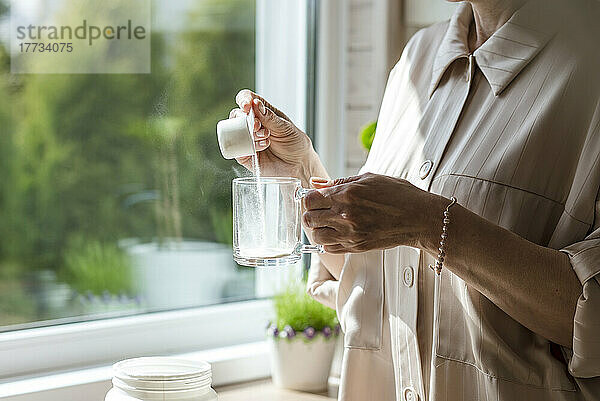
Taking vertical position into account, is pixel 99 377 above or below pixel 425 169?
below

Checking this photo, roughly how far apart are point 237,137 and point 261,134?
0.12m

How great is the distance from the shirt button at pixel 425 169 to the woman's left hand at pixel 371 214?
17 cm

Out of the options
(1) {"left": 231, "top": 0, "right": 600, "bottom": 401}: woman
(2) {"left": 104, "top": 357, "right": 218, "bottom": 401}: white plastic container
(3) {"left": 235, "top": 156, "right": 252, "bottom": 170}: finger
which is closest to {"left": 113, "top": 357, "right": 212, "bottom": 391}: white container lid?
(2) {"left": 104, "top": 357, "right": 218, "bottom": 401}: white plastic container

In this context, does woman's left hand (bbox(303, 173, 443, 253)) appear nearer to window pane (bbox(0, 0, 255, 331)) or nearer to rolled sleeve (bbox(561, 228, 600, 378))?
rolled sleeve (bbox(561, 228, 600, 378))

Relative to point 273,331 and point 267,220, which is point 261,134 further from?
point 273,331

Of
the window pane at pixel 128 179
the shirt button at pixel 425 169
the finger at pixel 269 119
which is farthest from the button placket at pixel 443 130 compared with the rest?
the window pane at pixel 128 179

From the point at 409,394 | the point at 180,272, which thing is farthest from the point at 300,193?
the point at 180,272

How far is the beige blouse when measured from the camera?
1136 mm

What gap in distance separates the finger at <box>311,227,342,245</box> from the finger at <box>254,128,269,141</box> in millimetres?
307

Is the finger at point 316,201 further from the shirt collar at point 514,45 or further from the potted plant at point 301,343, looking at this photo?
the potted plant at point 301,343

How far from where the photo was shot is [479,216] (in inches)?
43.4

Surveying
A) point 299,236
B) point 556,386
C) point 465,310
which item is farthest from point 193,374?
point 556,386

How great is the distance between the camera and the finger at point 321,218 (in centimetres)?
108

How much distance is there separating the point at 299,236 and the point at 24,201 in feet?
2.52
